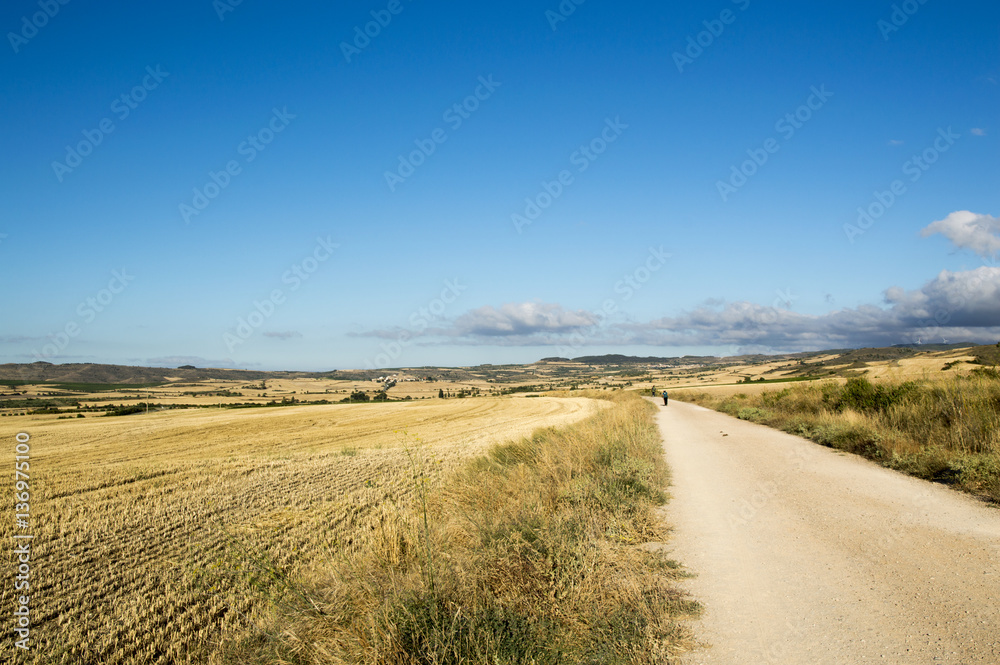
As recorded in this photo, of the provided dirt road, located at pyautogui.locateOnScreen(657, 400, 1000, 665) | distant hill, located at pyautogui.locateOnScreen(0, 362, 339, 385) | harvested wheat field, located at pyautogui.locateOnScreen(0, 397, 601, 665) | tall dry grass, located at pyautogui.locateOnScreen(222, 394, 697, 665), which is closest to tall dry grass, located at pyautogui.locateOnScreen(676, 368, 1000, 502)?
dirt road, located at pyautogui.locateOnScreen(657, 400, 1000, 665)

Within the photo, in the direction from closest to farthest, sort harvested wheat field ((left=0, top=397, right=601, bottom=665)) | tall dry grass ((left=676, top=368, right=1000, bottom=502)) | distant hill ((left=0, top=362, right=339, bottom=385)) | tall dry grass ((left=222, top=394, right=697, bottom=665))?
tall dry grass ((left=222, top=394, right=697, bottom=665)) < harvested wheat field ((left=0, top=397, right=601, bottom=665)) < tall dry grass ((left=676, top=368, right=1000, bottom=502)) < distant hill ((left=0, top=362, right=339, bottom=385))

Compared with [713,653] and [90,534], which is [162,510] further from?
[713,653]

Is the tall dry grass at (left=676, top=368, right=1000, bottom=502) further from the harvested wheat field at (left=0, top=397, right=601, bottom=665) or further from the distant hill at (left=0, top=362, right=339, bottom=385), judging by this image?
the distant hill at (left=0, top=362, right=339, bottom=385)

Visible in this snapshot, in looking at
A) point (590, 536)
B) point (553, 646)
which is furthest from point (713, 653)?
point (590, 536)

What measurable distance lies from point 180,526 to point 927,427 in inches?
666

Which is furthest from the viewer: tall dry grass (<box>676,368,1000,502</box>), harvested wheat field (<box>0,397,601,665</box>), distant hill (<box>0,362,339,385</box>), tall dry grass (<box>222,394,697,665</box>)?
distant hill (<box>0,362,339,385</box>)

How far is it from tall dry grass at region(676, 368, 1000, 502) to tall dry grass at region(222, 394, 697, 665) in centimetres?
579

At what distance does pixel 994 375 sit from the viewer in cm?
1277

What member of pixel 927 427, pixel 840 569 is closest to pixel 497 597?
pixel 840 569

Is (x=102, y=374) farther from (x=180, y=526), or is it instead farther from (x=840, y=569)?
(x=840, y=569)

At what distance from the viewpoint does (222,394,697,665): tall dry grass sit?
3.67 m

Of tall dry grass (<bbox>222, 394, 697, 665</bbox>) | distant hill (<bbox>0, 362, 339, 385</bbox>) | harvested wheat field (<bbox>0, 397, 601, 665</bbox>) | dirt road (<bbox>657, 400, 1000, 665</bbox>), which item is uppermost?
distant hill (<bbox>0, 362, 339, 385</bbox>)

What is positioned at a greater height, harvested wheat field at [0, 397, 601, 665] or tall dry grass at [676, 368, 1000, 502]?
tall dry grass at [676, 368, 1000, 502]

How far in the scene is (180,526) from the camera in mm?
9703
